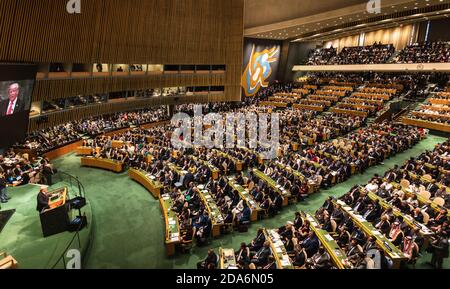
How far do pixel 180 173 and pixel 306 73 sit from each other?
2836 centimetres

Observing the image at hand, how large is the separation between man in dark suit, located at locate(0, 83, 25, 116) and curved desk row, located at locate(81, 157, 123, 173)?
4.90 meters

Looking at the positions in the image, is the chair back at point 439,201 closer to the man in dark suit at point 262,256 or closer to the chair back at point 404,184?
the chair back at point 404,184

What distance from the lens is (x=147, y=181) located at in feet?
38.9

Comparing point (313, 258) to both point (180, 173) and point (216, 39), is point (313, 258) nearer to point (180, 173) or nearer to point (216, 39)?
point (180, 173)

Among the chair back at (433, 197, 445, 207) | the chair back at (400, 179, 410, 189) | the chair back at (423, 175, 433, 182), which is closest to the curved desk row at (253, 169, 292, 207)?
the chair back at (400, 179, 410, 189)

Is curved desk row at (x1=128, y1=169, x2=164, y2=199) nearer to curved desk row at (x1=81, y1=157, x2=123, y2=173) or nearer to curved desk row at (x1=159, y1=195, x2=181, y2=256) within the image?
curved desk row at (x1=81, y1=157, x2=123, y2=173)

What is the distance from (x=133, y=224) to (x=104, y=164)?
603 cm

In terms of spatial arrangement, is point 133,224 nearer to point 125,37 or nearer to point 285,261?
point 285,261

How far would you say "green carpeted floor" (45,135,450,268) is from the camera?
7.60 meters

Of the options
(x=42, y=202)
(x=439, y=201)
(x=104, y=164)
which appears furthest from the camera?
(x=104, y=164)

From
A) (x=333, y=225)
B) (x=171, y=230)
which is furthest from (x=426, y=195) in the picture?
(x=171, y=230)

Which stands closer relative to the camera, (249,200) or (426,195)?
(426,195)

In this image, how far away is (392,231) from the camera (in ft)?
23.7

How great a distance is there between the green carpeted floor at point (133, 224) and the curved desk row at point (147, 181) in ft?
0.72
